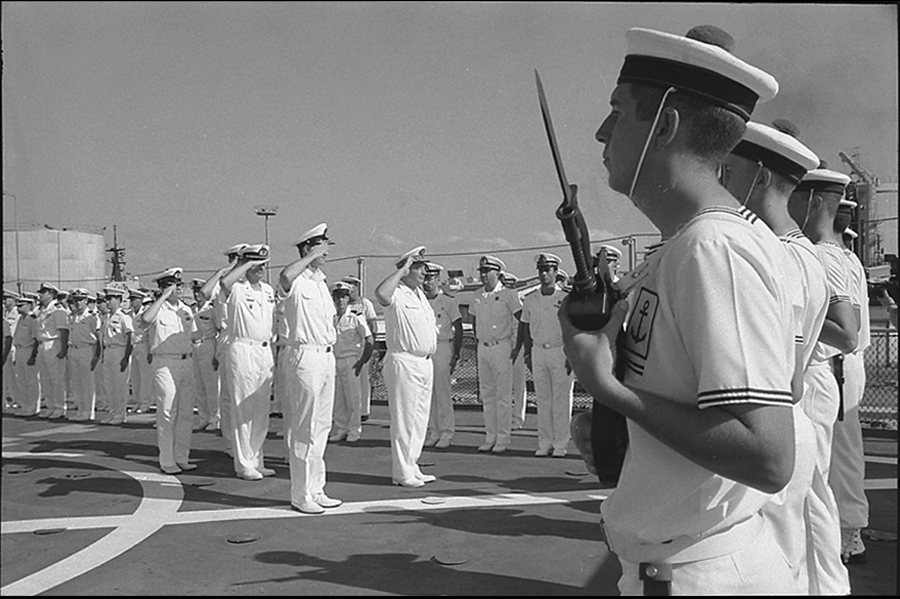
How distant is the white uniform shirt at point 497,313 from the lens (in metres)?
7.33

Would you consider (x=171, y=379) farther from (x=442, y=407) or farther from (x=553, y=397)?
(x=553, y=397)

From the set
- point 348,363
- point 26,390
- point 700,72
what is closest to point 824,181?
point 700,72

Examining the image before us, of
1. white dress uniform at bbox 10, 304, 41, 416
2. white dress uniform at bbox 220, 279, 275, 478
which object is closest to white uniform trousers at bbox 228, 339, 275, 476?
white dress uniform at bbox 220, 279, 275, 478

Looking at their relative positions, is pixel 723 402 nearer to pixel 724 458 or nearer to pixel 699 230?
pixel 724 458

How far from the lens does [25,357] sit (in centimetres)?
473

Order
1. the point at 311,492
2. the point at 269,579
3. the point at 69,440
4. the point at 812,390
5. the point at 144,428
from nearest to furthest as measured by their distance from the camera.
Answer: the point at 812,390 → the point at 269,579 → the point at 311,492 → the point at 69,440 → the point at 144,428

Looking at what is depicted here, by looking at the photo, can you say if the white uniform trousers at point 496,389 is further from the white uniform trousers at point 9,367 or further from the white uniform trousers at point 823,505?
the white uniform trousers at point 823,505

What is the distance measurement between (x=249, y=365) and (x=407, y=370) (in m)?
1.35

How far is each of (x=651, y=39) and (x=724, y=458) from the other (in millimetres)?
670

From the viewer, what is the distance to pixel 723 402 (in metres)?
0.98

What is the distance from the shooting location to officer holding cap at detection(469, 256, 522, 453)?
7.16 metres

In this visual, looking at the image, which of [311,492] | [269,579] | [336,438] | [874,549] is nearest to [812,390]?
[874,549]

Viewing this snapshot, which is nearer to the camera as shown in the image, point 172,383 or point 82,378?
point 172,383

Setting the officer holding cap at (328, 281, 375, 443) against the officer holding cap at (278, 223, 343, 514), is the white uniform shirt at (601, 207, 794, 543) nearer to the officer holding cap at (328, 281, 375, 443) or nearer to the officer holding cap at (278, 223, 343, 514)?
the officer holding cap at (278, 223, 343, 514)
